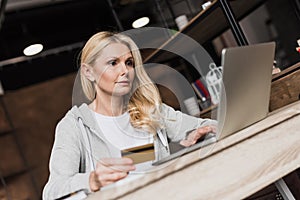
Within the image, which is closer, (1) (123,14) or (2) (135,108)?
(2) (135,108)

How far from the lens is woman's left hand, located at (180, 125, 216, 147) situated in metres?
1.50

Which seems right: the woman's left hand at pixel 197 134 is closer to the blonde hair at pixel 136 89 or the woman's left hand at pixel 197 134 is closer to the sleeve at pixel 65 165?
the blonde hair at pixel 136 89

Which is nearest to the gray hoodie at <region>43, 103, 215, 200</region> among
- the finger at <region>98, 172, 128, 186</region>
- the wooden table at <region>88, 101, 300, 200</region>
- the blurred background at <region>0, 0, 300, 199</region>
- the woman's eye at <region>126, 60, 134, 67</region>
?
the woman's eye at <region>126, 60, 134, 67</region>

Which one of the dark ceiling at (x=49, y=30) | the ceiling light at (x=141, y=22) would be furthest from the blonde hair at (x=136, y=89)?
the ceiling light at (x=141, y=22)

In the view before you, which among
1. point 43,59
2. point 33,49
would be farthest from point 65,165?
point 43,59

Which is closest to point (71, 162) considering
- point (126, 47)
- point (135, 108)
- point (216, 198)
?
point (135, 108)

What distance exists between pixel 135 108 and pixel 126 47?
242mm

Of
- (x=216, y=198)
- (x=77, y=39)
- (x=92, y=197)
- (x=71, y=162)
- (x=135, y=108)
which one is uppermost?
(x=77, y=39)

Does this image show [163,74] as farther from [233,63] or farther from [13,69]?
[233,63]

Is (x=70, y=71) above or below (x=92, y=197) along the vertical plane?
above

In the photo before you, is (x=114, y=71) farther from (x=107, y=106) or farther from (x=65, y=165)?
(x=65, y=165)

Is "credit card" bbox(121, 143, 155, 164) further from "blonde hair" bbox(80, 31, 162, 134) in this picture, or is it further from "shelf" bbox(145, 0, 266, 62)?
"shelf" bbox(145, 0, 266, 62)

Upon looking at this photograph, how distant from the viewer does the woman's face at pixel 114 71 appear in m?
1.68

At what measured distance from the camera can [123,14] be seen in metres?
6.15
